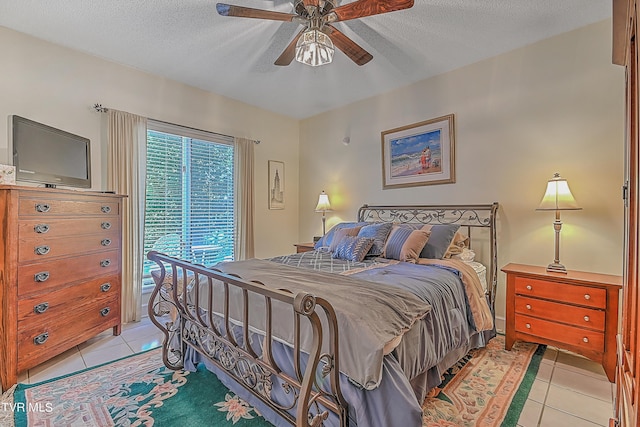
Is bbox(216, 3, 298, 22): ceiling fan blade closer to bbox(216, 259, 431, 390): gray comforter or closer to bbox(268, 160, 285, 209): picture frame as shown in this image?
bbox(216, 259, 431, 390): gray comforter

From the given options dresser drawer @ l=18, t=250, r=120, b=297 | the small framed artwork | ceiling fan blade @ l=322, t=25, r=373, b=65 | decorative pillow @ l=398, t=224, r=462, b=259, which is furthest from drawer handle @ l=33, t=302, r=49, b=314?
decorative pillow @ l=398, t=224, r=462, b=259

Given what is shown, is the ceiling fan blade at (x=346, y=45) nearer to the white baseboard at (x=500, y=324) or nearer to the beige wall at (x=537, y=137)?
the beige wall at (x=537, y=137)

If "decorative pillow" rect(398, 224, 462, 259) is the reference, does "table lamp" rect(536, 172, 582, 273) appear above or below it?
above

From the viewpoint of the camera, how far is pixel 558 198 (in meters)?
2.44

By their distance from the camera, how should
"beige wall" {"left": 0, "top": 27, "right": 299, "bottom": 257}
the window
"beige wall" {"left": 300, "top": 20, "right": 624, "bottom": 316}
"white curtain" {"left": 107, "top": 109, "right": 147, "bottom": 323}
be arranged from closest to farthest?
"beige wall" {"left": 300, "top": 20, "right": 624, "bottom": 316}
"beige wall" {"left": 0, "top": 27, "right": 299, "bottom": 257}
"white curtain" {"left": 107, "top": 109, "right": 147, "bottom": 323}
the window

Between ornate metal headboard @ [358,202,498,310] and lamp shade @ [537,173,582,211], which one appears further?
ornate metal headboard @ [358,202,498,310]

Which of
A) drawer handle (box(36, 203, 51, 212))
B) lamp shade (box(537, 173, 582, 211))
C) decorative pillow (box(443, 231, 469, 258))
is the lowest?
decorative pillow (box(443, 231, 469, 258))

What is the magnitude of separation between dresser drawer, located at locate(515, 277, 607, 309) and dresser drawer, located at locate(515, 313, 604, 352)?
0.64 feet

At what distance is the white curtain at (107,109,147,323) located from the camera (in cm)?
317

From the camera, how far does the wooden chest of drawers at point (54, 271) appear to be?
201 centimetres

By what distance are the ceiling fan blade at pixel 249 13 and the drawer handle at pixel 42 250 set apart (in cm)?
210

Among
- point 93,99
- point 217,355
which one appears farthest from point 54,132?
point 217,355

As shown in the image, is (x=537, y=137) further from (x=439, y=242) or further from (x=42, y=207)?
(x=42, y=207)

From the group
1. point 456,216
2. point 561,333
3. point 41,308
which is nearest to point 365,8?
point 456,216
